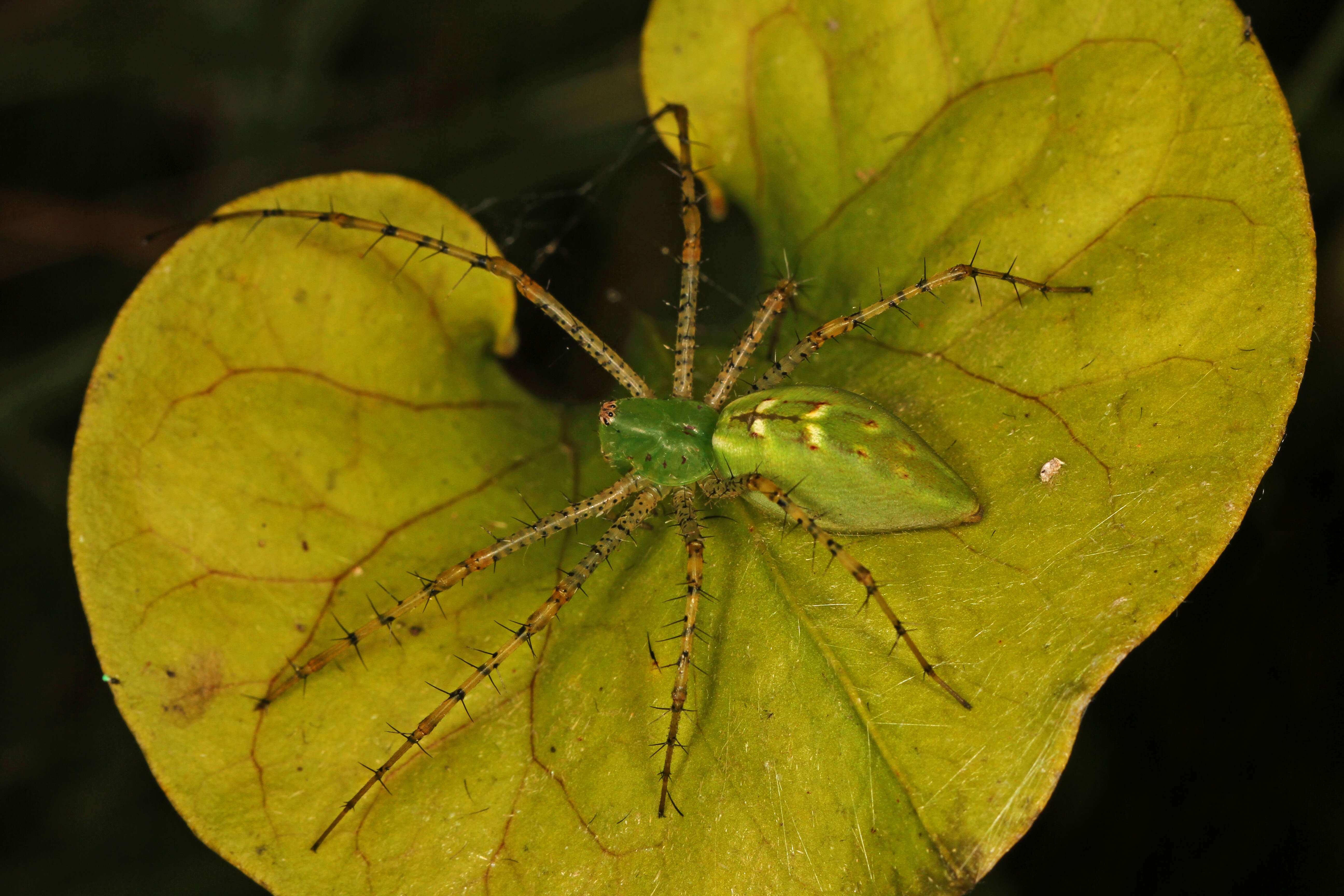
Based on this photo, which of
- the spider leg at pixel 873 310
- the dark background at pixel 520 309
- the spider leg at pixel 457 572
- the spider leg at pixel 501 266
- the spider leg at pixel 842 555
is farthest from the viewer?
the dark background at pixel 520 309

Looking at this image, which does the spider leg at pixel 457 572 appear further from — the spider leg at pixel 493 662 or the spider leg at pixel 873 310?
the spider leg at pixel 873 310

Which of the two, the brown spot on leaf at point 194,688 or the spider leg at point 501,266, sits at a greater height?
the spider leg at point 501,266

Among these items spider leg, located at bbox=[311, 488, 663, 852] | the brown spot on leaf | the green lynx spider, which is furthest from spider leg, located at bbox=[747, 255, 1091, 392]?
the brown spot on leaf

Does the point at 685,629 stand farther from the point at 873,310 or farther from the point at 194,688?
the point at 194,688

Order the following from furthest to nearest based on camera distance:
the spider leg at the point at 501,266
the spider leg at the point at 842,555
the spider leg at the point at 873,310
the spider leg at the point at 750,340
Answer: the spider leg at the point at 750,340 → the spider leg at the point at 501,266 → the spider leg at the point at 873,310 → the spider leg at the point at 842,555

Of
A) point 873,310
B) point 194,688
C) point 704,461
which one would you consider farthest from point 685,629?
point 194,688

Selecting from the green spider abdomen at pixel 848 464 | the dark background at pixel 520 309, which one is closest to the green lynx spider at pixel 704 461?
the green spider abdomen at pixel 848 464

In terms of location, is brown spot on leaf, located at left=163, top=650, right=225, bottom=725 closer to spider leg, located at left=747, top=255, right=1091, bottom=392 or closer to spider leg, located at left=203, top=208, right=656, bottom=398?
spider leg, located at left=203, top=208, right=656, bottom=398
